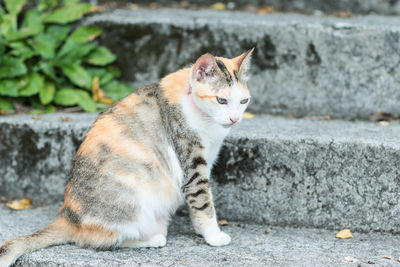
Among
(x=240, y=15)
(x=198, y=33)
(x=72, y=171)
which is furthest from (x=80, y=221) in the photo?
(x=240, y=15)

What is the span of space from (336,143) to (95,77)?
6.40ft

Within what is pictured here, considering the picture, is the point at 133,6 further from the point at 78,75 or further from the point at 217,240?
the point at 217,240

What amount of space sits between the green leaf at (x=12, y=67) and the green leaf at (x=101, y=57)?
50cm

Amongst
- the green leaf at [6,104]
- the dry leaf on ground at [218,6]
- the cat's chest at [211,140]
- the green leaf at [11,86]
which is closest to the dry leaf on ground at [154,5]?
the dry leaf on ground at [218,6]

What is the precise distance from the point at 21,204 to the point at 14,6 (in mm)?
1719

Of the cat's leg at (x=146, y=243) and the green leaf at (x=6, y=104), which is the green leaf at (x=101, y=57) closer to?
the green leaf at (x=6, y=104)

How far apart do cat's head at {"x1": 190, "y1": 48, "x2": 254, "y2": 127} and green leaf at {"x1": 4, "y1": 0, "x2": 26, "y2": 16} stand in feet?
7.08

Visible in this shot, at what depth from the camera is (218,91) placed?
8.75 ft

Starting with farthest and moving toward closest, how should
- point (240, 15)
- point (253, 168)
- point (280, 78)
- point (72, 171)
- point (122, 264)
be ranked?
point (240, 15), point (280, 78), point (253, 168), point (72, 171), point (122, 264)

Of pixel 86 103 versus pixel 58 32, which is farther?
pixel 58 32

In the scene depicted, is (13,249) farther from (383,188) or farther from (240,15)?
(240,15)

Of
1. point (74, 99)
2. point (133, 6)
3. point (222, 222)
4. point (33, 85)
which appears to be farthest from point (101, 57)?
point (222, 222)

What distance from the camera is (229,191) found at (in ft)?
10.5

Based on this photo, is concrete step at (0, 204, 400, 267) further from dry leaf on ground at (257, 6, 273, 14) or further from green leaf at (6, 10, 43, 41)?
dry leaf on ground at (257, 6, 273, 14)
